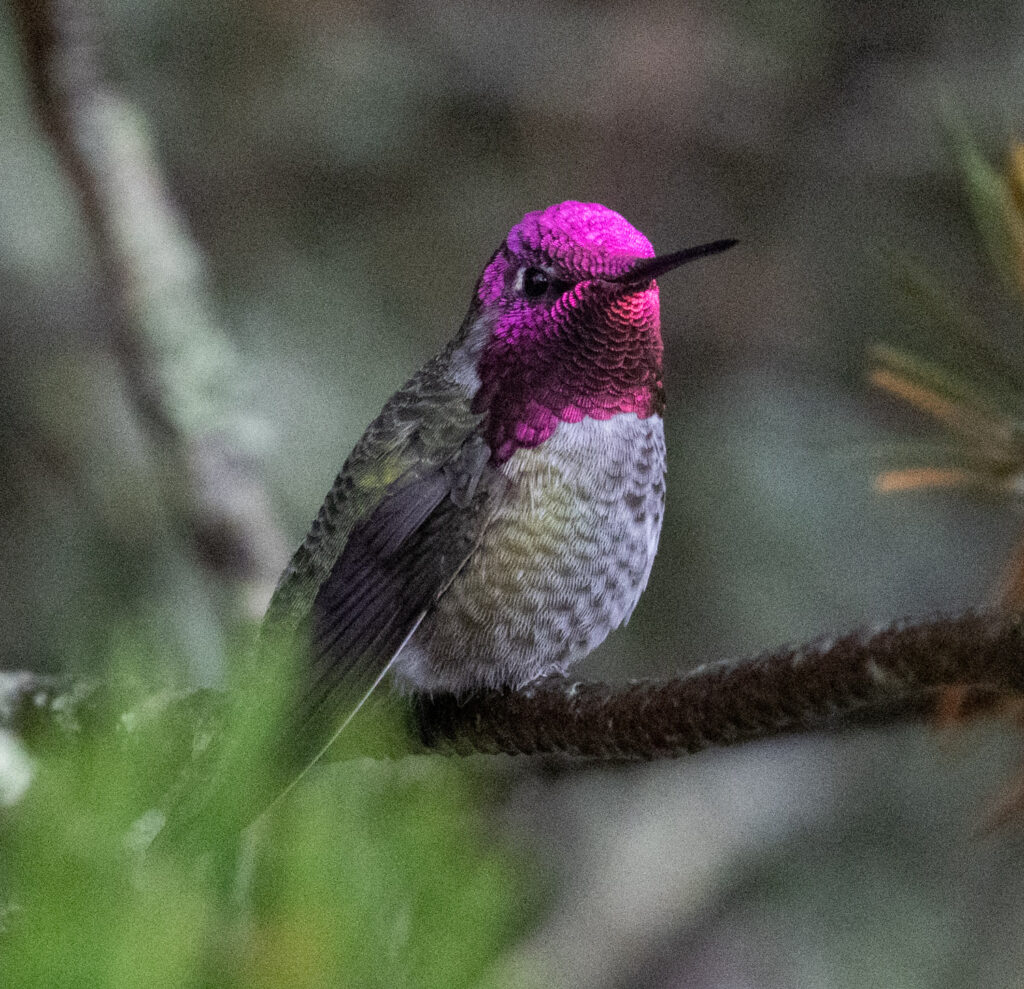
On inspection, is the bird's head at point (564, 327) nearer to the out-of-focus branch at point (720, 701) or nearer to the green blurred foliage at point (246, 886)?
the out-of-focus branch at point (720, 701)

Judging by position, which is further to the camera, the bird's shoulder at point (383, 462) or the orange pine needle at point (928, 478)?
the bird's shoulder at point (383, 462)

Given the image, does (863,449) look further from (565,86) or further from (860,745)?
(565,86)

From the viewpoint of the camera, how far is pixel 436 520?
1098 mm

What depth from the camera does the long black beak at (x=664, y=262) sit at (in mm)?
644

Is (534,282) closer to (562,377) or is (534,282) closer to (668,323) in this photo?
(562,377)

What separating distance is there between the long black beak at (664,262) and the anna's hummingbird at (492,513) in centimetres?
14

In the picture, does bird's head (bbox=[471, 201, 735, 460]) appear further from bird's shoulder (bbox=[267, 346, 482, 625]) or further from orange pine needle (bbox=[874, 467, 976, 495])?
orange pine needle (bbox=[874, 467, 976, 495])

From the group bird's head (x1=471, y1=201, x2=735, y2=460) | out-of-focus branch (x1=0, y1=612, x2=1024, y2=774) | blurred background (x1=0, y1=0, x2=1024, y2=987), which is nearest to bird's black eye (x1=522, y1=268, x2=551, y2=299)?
bird's head (x1=471, y1=201, x2=735, y2=460)

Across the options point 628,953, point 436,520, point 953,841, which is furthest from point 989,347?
point 953,841

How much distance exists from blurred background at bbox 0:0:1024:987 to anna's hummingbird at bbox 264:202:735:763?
27.3 inches

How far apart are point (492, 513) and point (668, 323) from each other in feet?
3.80

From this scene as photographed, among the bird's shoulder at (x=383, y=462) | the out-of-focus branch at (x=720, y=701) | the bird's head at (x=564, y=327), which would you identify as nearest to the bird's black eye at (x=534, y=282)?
the bird's head at (x=564, y=327)

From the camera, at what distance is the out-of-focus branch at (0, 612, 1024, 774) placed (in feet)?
1.74

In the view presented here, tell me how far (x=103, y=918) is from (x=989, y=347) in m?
0.66
